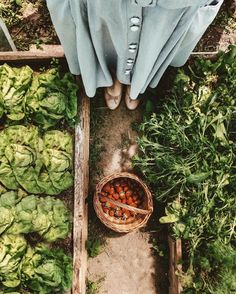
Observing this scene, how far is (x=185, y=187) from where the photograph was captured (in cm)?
288

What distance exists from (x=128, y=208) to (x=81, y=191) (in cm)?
36

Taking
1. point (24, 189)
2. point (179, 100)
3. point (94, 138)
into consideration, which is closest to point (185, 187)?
point (179, 100)

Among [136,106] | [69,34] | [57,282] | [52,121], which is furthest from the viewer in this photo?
[136,106]

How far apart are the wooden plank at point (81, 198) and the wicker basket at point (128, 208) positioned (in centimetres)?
12

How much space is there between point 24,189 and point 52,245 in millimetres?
466

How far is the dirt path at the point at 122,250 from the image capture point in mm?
3256

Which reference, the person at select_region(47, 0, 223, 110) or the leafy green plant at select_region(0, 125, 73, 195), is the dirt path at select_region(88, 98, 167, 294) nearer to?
the leafy green plant at select_region(0, 125, 73, 195)

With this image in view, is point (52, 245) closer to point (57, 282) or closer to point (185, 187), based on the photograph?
point (57, 282)

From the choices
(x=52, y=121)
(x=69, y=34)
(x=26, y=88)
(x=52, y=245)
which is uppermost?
(x=69, y=34)

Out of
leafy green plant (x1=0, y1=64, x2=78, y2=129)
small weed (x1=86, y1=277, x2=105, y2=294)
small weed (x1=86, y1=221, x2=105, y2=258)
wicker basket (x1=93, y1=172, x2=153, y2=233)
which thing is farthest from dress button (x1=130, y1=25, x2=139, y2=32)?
small weed (x1=86, y1=277, x2=105, y2=294)

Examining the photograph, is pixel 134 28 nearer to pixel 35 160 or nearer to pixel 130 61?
pixel 130 61

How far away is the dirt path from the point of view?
128 inches

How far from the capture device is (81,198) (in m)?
Result: 3.02

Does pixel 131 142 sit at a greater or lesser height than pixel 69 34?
lesser
